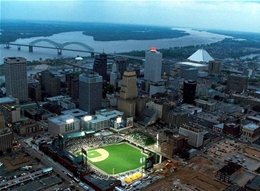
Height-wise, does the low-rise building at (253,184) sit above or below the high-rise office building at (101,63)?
below

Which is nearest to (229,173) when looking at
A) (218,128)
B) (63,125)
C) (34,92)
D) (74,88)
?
(218,128)

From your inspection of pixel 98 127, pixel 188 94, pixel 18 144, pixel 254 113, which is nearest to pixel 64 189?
pixel 18 144

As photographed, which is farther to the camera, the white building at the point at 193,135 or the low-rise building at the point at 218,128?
the low-rise building at the point at 218,128

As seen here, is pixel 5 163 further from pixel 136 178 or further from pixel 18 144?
pixel 136 178

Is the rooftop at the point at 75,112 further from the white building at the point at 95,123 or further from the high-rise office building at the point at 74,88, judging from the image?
the high-rise office building at the point at 74,88

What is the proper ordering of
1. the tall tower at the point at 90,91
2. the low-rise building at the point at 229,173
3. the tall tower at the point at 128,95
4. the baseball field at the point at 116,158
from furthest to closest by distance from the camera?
1. the tall tower at the point at 128,95
2. the tall tower at the point at 90,91
3. the baseball field at the point at 116,158
4. the low-rise building at the point at 229,173

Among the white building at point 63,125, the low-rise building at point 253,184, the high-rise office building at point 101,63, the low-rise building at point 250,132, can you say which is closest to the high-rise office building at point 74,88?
the white building at point 63,125

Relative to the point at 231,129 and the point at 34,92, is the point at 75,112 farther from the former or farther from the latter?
the point at 231,129

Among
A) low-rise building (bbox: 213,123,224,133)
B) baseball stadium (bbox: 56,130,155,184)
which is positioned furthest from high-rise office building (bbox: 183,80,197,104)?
baseball stadium (bbox: 56,130,155,184)

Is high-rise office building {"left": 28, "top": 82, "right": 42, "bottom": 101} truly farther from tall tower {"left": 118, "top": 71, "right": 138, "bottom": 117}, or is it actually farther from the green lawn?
the green lawn
